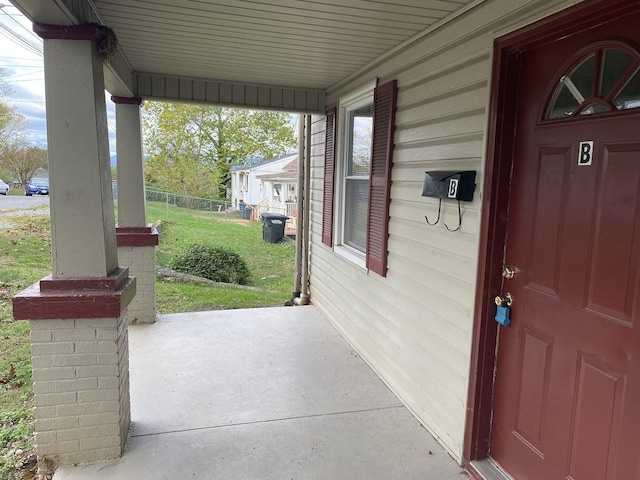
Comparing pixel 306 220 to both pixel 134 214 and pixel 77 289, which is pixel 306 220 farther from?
pixel 77 289

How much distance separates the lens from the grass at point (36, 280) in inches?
101

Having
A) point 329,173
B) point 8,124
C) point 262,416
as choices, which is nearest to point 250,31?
point 329,173

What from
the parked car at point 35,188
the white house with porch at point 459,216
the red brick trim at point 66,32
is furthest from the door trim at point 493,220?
the parked car at point 35,188

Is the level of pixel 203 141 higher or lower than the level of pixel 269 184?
higher

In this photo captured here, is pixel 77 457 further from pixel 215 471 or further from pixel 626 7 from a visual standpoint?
pixel 626 7

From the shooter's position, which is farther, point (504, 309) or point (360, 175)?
point (360, 175)

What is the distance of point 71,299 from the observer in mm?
2076

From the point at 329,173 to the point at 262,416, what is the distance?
2.59 metres

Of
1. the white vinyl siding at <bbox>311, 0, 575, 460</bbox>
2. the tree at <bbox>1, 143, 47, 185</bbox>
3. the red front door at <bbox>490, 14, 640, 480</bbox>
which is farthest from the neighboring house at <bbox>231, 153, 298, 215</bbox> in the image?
the red front door at <bbox>490, 14, 640, 480</bbox>

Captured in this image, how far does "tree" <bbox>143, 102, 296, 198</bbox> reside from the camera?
655 inches

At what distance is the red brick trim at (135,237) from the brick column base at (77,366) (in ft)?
6.72

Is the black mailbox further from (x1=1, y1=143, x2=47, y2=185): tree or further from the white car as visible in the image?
the white car

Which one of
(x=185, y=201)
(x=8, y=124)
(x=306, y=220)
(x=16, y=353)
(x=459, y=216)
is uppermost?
(x=8, y=124)

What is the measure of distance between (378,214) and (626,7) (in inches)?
80.9
